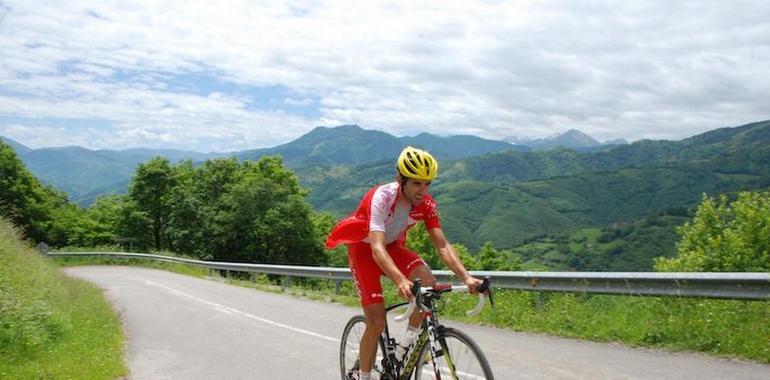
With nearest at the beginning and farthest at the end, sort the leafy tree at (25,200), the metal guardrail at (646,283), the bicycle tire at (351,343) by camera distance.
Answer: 1. the bicycle tire at (351,343)
2. the metal guardrail at (646,283)
3. the leafy tree at (25,200)

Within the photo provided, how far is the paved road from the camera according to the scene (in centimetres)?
621

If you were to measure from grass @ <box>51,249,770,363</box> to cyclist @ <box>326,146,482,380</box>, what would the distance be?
1529mm

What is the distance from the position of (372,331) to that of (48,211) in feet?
234

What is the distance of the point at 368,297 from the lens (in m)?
4.62

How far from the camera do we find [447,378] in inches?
152

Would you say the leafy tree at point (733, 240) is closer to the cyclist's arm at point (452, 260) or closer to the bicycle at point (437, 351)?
the cyclist's arm at point (452, 260)

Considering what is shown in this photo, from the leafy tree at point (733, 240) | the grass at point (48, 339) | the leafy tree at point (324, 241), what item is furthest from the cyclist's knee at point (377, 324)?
the leafy tree at point (324, 241)

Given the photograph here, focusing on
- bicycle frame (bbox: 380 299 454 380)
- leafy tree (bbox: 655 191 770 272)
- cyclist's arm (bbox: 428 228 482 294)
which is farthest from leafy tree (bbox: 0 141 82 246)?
cyclist's arm (bbox: 428 228 482 294)

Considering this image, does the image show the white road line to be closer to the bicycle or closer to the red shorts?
the red shorts

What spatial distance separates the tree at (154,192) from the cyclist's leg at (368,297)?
6904cm

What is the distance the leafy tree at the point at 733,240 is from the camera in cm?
3198

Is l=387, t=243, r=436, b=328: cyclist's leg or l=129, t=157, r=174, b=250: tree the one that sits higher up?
l=129, t=157, r=174, b=250: tree

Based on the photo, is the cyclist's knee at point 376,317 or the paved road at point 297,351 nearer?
the cyclist's knee at point 376,317

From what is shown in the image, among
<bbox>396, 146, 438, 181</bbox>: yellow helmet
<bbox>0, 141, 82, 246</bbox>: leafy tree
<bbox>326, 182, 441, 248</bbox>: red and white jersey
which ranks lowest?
<bbox>326, 182, 441, 248</bbox>: red and white jersey
